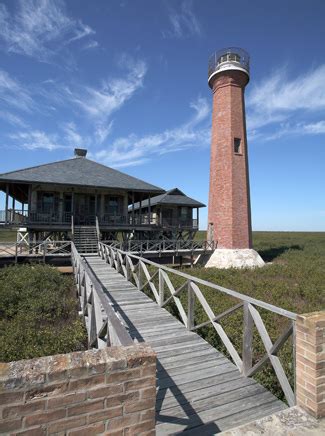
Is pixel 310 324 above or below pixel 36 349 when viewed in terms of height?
above

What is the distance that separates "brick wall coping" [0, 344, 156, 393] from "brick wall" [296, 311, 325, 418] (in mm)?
1776

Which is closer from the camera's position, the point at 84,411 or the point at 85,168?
the point at 84,411

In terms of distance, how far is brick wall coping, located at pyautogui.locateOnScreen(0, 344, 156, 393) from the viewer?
192 centimetres

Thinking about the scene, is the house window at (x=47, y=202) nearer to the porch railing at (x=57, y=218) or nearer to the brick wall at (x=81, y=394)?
the porch railing at (x=57, y=218)

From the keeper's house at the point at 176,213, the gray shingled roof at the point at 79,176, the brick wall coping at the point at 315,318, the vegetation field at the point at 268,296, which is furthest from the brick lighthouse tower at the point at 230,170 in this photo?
the brick wall coping at the point at 315,318

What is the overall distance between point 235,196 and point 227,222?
6.15 feet

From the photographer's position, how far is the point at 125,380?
2236 millimetres

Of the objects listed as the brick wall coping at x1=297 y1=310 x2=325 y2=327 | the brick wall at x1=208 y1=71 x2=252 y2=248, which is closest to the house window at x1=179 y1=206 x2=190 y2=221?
the brick wall at x1=208 y1=71 x2=252 y2=248

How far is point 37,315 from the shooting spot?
376 inches

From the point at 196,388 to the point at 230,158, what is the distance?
58.7 feet

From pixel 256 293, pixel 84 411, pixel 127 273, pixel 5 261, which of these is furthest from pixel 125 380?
pixel 5 261

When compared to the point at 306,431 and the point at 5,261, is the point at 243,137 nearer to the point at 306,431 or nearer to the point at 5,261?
the point at 5,261

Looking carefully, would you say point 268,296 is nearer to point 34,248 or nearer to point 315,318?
point 315,318

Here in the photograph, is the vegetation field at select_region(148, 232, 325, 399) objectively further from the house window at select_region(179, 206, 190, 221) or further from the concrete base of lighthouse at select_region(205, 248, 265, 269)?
the house window at select_region(179, 206, 190, 221)
